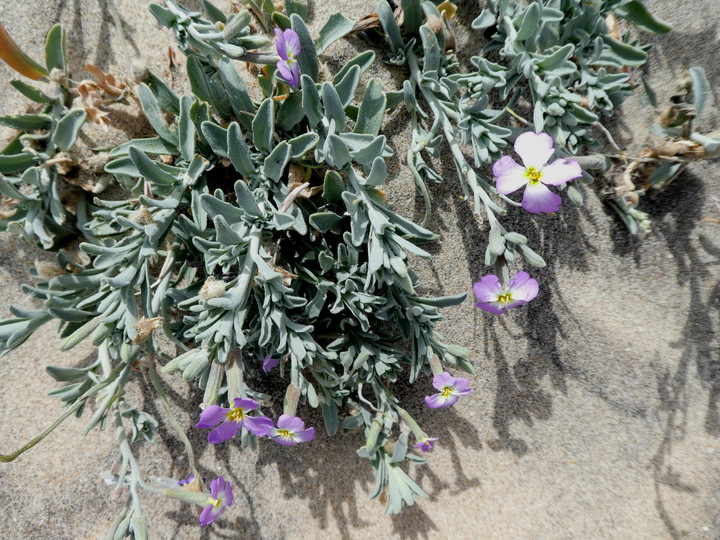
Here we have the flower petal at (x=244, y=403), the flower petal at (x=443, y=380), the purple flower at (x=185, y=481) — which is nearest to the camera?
the flower petal at (x=244, y=403)

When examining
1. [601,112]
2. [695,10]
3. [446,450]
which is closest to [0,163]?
[446,450]

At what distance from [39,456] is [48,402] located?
0.23 meters

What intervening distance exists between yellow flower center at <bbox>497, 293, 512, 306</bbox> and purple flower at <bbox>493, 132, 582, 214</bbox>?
0.91 feet

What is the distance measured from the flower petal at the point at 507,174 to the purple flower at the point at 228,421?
996 mm

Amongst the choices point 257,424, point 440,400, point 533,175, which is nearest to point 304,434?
point 257,424

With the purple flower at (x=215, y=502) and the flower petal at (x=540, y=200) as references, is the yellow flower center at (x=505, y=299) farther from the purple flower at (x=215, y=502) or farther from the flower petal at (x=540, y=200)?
the purple flower at (x=215, y=502)

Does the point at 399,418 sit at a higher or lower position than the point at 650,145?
lower

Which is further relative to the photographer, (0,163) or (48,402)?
(48,402)

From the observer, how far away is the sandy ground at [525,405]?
1.85 metres

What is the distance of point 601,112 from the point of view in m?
1.86

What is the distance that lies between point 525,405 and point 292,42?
1.65 meters

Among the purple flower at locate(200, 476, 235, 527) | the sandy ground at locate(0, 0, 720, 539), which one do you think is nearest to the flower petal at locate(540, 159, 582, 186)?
the sandy ground at locate(0, 0, 720, 539)

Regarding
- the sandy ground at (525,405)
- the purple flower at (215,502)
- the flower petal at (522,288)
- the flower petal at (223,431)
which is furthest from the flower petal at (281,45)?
the purple flower at (215,502)

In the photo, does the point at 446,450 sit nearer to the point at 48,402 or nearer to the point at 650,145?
the point at 650,145
